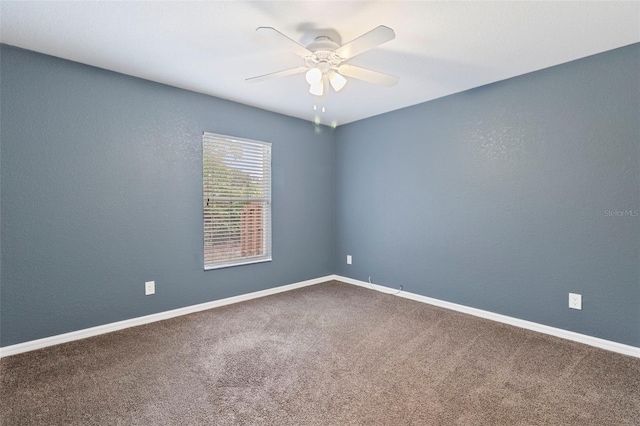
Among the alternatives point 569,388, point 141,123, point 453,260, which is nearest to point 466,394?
point 569,388

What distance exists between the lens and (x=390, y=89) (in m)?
3.27

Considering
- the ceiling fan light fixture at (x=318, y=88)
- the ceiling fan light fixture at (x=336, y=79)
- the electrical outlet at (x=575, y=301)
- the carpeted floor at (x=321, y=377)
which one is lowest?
the carpeted floor at (x=321, y=377)

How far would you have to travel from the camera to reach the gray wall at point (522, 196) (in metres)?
2.49

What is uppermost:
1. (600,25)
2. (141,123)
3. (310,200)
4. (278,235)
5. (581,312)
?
(600,25)

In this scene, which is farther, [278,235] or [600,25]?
[278,235]

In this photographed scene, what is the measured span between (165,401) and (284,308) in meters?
1.72

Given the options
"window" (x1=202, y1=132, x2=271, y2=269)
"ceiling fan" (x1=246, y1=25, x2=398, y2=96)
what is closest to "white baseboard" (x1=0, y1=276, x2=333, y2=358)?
"window" (x1=202, y1=132, x2=271, y2=269)

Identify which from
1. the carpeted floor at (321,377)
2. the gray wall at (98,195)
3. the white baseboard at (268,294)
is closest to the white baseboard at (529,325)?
the white baseboard at (268,294)

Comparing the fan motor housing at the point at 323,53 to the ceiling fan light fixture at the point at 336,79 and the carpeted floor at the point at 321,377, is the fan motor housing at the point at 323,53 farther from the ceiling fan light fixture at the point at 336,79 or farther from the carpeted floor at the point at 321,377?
the carpeted floor at the point at 321,377

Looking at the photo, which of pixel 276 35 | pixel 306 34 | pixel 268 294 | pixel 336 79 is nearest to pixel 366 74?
pixel 336 79

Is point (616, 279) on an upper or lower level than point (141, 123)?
lower

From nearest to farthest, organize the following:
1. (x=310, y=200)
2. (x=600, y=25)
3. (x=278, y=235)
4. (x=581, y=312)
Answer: (x=600, y=25) < (x=581, y=312) < (x=278, y=235) < (x=310, y=200)

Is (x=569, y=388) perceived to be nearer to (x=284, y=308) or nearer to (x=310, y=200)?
(x=284, y=308)

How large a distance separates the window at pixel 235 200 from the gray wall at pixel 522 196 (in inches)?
56.2
